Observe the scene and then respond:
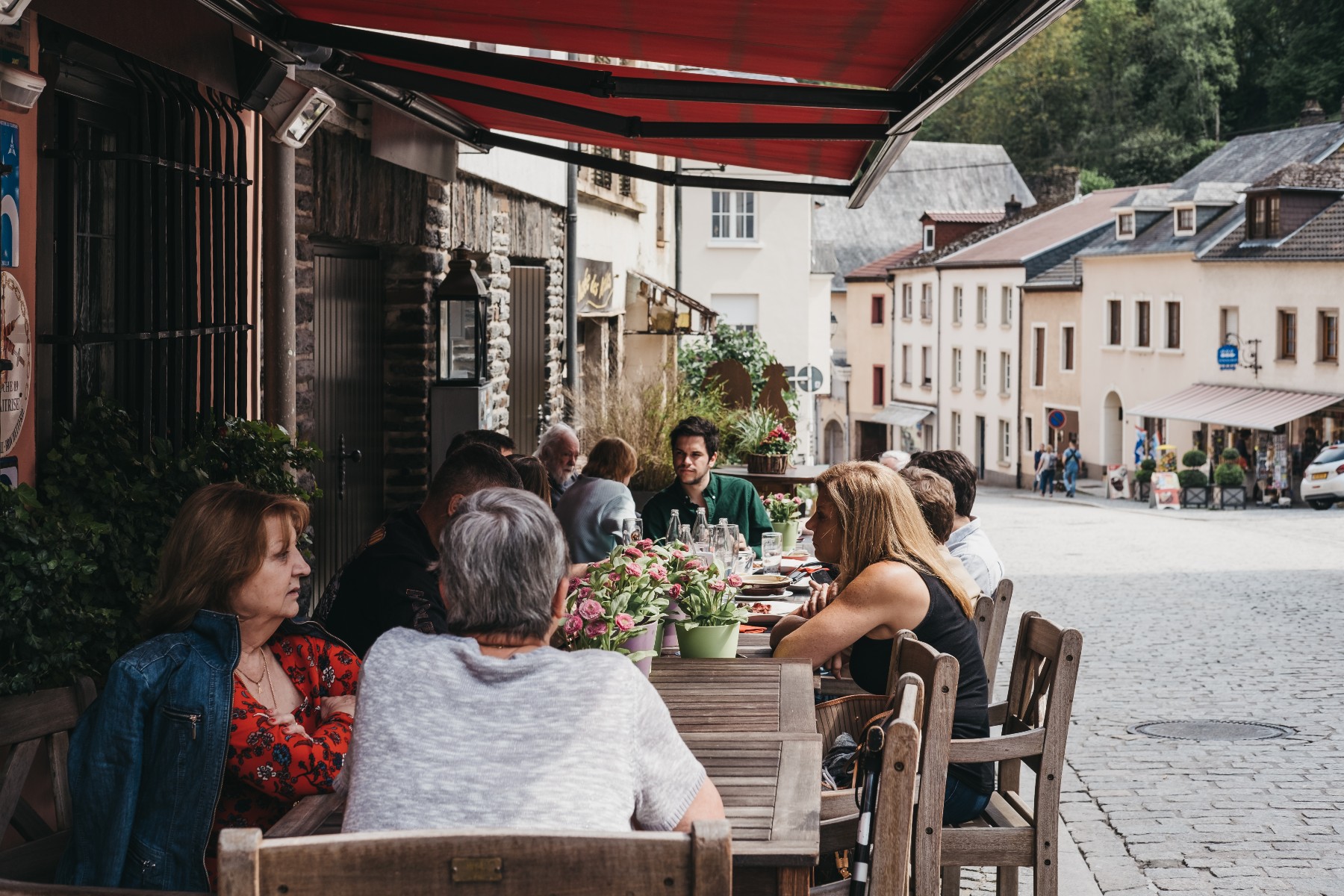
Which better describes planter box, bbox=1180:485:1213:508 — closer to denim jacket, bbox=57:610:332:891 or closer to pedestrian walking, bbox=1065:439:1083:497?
pedestrian walking, bbox=1065:439:1083:497

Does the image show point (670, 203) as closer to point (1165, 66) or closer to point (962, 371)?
point (962, 371)

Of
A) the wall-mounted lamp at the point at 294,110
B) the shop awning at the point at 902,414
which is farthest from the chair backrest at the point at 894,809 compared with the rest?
the shop awning at the point at 902,414

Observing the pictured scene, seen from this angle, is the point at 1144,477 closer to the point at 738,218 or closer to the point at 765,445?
Answer: the point at 738,218

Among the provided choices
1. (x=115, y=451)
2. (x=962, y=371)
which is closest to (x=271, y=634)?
(x=115, y=451)

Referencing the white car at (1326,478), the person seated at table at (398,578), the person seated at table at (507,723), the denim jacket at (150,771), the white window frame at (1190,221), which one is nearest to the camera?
the person seated at table at (507,723)

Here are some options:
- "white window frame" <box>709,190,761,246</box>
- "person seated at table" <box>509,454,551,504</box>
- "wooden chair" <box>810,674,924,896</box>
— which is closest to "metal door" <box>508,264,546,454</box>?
"person seated at table" <box>509,454,551,504</box>

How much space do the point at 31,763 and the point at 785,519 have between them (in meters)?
5.23

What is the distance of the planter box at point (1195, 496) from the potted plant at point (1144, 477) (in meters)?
2.28

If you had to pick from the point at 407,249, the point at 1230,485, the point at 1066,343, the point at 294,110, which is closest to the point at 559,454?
the point at 407,249

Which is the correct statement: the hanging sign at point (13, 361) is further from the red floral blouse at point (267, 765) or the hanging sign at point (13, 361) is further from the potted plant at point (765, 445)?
the potted plant at point (765, 445)

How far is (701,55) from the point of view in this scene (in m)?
5.10

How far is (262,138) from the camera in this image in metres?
6.53

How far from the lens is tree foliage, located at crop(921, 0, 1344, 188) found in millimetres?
61531

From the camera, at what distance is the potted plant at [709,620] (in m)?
4.52
